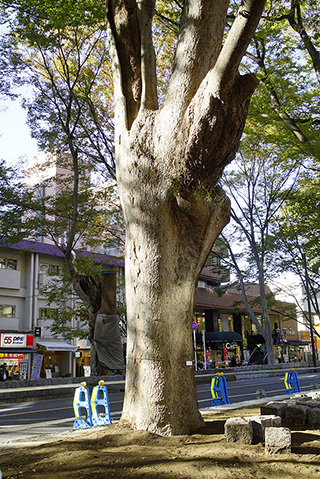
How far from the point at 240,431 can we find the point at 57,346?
30.3 m

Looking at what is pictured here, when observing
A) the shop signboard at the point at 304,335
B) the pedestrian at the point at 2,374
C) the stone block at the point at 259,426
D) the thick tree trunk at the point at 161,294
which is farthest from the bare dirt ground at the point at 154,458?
the shop signboard at the point at 304,335

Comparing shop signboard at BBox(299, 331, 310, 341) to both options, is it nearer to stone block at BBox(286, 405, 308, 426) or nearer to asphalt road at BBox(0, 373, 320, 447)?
asphalt road at BBox(0, 373, 320, 447)

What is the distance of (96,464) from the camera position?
4.11 m

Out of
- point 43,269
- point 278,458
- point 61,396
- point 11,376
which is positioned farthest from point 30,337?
point 278,458

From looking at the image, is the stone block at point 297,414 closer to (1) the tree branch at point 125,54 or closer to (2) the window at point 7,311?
(1) the tree branch at point 125,54

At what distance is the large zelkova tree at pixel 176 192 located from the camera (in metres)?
5.39

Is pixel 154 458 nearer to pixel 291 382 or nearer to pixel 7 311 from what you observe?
pixel 291 382

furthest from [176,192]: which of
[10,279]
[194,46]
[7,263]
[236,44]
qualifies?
[7,263]

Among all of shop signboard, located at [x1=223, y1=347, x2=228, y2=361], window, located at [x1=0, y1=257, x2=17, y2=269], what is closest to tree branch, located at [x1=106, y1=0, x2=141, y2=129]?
window, located at [x1=0, y1=257, x2=17, y2=269]

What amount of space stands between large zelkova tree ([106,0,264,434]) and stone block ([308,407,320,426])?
1777 millimetres

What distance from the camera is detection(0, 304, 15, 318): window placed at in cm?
3212

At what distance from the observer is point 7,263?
108ft

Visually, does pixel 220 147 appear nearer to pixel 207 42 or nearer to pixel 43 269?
pixel 207 42

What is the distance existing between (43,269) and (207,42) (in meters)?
30.5
